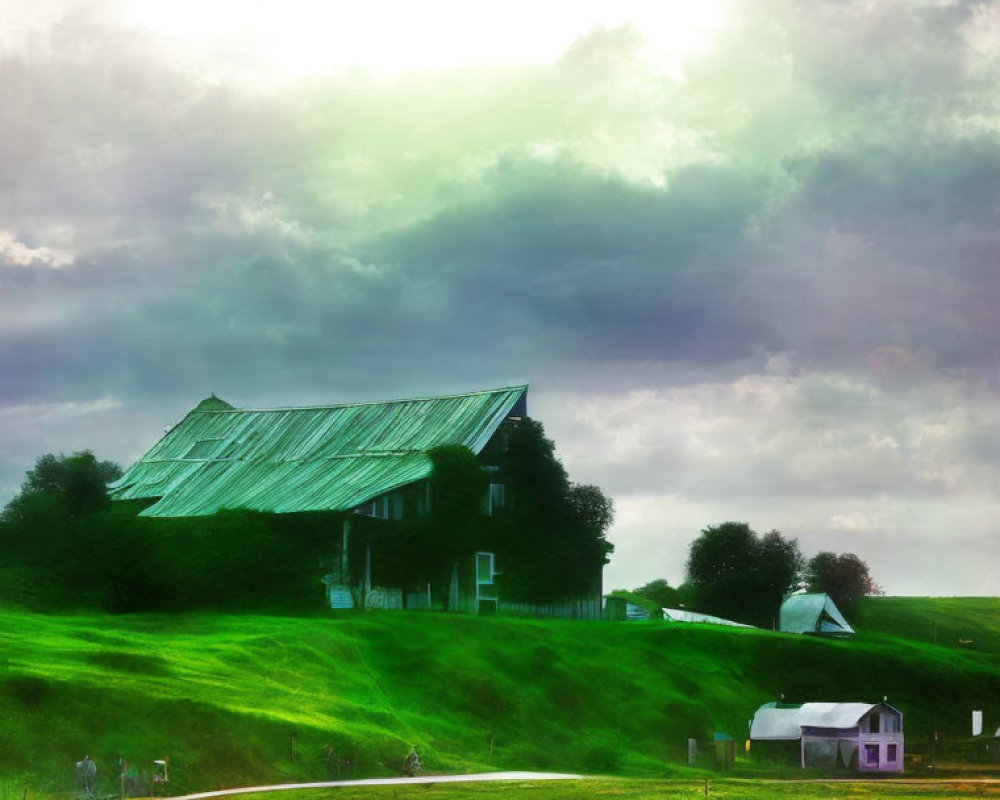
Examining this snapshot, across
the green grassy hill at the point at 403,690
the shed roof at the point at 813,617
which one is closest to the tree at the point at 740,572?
the shed roof at the point at 813,617

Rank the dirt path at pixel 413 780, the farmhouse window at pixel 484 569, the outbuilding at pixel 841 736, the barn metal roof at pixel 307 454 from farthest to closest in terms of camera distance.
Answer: the barn metal roof at pixel 307 454
the farmhouse window at pixel 484 569
the outbuilding at pixel 841 736
the dirt path at pixel 413 780

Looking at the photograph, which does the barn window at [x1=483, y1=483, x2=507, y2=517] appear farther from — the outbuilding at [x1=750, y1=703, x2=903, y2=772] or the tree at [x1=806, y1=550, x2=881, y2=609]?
the tree at [x1=806, y1=550, x2=881, y2=609]

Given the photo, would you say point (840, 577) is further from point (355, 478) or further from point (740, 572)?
point (355, 478)

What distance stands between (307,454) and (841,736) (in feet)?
166

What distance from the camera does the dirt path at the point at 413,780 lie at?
58.4m

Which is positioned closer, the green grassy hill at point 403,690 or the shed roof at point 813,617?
the green grassy hill at point 403,690

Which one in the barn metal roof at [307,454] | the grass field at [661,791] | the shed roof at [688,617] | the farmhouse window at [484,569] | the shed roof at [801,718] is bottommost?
the grass field at [661,791]

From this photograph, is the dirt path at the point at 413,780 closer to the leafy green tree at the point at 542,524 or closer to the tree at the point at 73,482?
the leafy green tree at the point at 542,524

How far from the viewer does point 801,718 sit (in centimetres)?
8925

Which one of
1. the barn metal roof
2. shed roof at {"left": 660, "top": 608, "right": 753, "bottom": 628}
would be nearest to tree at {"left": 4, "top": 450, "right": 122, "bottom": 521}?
the barn metal roof

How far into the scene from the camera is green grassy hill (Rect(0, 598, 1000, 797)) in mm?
62875

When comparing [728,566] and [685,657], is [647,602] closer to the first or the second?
[728,566]

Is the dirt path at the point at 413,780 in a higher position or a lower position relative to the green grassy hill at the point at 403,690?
lower

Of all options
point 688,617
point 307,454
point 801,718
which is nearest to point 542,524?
point 307,454
